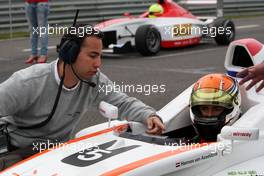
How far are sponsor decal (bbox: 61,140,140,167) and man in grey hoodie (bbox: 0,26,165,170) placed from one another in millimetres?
387

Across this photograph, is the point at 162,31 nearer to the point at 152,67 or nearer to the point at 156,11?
the point at 156,11

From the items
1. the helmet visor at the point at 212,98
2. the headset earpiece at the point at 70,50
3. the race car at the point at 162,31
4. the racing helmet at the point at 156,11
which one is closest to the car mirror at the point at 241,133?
the helmet visor at the point at 212,98

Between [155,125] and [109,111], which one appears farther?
[155,125]

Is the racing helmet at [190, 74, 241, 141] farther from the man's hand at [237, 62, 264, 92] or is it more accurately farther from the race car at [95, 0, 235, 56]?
the race car at [95, 0, 235, 56]

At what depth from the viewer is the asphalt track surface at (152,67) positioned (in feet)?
26.7

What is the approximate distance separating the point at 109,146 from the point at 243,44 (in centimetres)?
175

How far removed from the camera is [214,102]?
3.76m

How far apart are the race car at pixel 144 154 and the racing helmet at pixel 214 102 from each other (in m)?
0.11

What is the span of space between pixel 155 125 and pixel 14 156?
922 millimetres

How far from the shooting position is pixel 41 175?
10.5 ft

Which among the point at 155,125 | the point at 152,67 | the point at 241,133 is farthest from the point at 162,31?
the point at 241,133

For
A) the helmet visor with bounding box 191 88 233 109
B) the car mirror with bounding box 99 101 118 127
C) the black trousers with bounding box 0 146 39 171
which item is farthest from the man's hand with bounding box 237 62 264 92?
the black trousers with bounding box 0 146 39 171

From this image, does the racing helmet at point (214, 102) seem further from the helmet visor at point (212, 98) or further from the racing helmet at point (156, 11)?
the racing helmet at point (156, 11)

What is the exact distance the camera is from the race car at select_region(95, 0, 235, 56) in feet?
39.0
